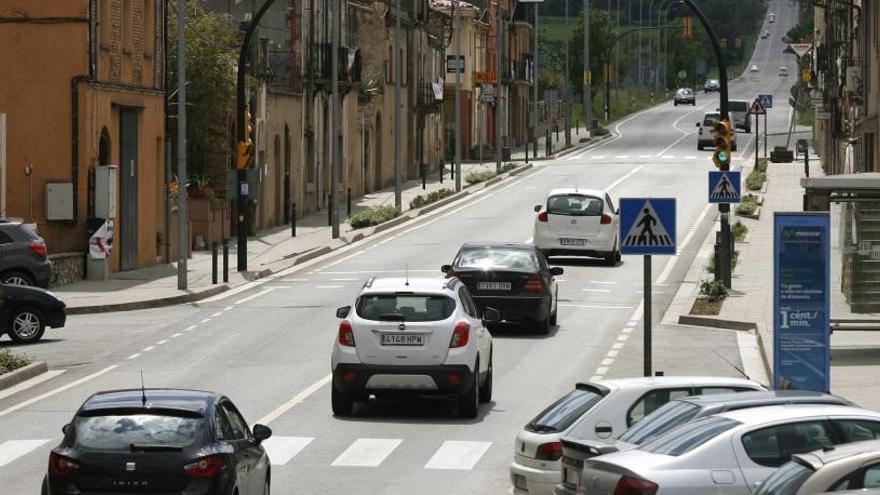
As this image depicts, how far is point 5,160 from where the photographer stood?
43.8 metres

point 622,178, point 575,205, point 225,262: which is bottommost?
point 225,262

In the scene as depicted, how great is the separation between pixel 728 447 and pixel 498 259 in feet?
65.2

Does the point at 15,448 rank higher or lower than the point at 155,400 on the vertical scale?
lower

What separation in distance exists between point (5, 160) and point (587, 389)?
95.7 feet

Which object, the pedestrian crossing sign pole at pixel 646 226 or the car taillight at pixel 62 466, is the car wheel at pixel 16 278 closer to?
the pedestrian crossing sign pole at pixel 646 226

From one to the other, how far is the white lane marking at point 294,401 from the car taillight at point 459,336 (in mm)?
2391

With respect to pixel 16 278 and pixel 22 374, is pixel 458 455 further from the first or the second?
pixel 16 278

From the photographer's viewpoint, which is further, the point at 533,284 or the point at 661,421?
the point at 533,284

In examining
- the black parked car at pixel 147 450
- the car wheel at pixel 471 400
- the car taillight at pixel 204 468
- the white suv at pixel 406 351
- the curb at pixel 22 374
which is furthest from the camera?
the curb at pixel 22 374

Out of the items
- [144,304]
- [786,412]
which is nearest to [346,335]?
[786,412]

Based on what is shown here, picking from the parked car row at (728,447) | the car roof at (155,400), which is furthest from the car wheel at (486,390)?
the car roof at (155,400)

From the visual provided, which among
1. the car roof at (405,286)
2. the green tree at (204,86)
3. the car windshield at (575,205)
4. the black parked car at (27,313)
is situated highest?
the green tree at (204,86)

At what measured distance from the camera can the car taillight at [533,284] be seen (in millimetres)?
32438

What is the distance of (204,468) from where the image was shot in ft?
48.7
